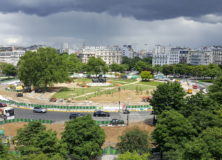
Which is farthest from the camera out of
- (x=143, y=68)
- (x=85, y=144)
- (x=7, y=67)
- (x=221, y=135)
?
(x=143, y=68)

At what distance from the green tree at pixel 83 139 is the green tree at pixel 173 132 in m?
7.53

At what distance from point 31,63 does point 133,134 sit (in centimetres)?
5420

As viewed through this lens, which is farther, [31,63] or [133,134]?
[31,63]

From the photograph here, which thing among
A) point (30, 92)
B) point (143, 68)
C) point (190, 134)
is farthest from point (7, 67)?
point (190, 134)

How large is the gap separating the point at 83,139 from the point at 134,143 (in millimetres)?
6402

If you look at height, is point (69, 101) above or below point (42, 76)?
below

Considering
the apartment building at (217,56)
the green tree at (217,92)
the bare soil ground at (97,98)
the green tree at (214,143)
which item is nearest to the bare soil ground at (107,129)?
the green tree at (217,92)

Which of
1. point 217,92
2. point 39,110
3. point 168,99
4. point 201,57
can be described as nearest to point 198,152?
point 168,99

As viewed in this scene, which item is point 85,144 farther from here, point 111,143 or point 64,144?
point 111,143

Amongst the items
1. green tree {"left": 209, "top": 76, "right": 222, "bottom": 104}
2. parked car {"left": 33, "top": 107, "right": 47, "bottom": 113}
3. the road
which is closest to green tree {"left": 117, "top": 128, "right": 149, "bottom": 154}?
the road

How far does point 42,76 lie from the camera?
230 feet

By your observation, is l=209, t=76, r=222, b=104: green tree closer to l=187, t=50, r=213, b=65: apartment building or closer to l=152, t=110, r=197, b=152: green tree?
A: l=152, t=110, r=197, b=152: green tree

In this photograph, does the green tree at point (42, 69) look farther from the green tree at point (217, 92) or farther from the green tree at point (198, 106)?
the green tree at point (198, 106)

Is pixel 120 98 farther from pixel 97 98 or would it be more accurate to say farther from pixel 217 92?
pixel 217 92
